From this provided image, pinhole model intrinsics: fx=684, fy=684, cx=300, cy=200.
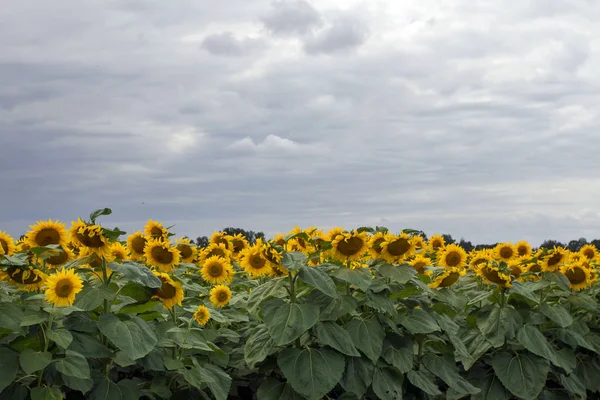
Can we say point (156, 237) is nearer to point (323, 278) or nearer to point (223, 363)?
point (223, 363)

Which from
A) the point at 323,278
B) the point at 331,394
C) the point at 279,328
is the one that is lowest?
the point at 331,394

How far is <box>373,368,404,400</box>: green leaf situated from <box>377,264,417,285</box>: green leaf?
0.72 m

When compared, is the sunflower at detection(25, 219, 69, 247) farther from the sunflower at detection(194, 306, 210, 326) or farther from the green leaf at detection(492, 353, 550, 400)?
the green leaf at detection(492, 353, 550, 400)

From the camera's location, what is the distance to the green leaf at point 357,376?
5.20 metres

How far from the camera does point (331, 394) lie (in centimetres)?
567

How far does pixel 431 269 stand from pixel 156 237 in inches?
100

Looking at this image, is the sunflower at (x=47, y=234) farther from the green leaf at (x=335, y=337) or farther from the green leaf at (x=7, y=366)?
the green leaf at (x=335, y=337)

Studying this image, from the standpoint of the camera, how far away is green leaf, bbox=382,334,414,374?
5371 mm

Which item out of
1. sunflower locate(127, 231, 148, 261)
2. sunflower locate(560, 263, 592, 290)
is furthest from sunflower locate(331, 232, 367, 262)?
sunflower locate(560, 263, 592, 290)

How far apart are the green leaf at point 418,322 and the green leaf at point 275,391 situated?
103 centimetres

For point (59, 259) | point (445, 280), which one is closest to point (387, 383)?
point (445, 280)

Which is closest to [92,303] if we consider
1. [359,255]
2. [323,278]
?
[323,278]

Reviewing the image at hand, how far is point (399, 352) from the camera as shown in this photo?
5.47 metres

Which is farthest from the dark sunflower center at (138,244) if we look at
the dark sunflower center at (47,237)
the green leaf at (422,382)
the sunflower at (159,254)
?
the green leaf at (422,382)
